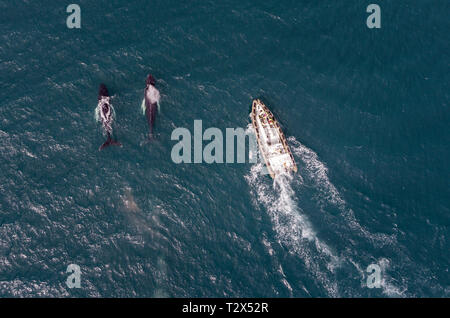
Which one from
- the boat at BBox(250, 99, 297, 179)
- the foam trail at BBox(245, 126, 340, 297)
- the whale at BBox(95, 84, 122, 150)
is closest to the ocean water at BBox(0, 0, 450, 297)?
the foam trail at BBox(245, 126, 340, 297)

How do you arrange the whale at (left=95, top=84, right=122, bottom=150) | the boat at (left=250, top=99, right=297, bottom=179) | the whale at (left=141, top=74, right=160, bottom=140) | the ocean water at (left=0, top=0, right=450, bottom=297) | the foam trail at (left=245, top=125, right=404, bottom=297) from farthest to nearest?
the whale at (left=141, top=74, right=160, bottom=140) → the whale at (left=95, top=84, right=122, bottom=150) → the boat at (left=250, top=99, right=297, bottom=179) → the foam trail at (left=245, top=125, right=404, bottom=297) → the ocean water at (left=0, top=0, right=450, bottom=297)

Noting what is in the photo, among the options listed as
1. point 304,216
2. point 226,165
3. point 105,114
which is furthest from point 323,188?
point 105,114

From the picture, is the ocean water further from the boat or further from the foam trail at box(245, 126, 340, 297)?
the boat

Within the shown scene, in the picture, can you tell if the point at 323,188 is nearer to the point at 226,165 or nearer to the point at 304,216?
the point at 304,216

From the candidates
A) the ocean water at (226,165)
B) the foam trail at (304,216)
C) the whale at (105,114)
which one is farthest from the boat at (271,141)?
the whale at (105,114)
